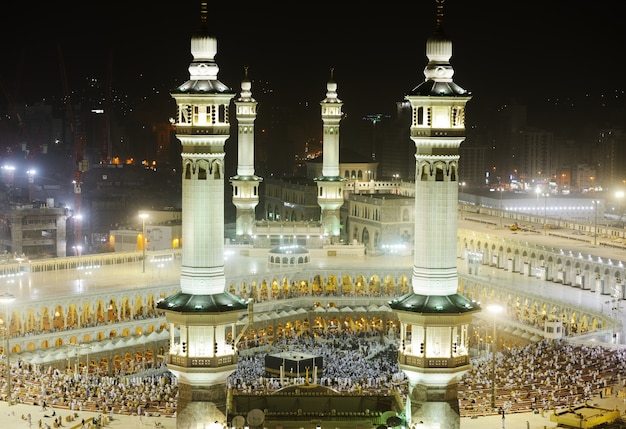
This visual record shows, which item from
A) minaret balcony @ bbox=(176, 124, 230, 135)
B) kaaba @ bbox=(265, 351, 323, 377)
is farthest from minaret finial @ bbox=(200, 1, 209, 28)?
kaaba @ bbox=(265, 351, 323, 377)

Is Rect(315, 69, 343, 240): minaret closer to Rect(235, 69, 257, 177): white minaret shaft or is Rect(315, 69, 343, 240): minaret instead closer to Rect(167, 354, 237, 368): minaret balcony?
Rect(235, 69, 257, 177): white minaret shaft

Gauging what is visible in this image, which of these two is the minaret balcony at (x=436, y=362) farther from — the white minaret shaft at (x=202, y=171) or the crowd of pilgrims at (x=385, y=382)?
the crowd of pilgrims at (x=385, y=382)

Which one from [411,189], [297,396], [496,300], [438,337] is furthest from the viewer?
[411,189]

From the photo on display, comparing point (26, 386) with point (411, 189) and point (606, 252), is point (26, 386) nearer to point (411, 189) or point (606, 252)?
point (606, 252)

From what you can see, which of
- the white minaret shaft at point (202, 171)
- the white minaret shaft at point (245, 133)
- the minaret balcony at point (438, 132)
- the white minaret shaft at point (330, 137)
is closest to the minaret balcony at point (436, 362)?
the white minaret shaft at point (202, 171)

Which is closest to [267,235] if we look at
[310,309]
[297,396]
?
[310,309]

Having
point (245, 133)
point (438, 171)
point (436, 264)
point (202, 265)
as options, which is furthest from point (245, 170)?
point (436, 264)
